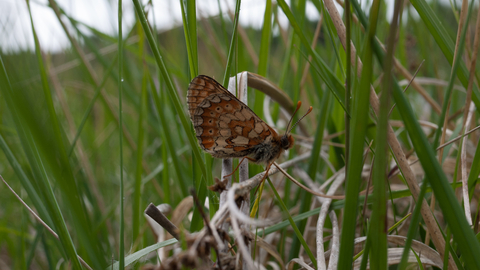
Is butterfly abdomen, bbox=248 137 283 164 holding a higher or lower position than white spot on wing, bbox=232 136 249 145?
lower

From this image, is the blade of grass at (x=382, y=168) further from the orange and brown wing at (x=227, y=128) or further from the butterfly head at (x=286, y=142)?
the butterfly head at (x=286, y=142)

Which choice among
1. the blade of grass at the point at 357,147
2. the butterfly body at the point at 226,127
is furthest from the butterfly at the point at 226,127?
the blade of grass at the point at 357,147

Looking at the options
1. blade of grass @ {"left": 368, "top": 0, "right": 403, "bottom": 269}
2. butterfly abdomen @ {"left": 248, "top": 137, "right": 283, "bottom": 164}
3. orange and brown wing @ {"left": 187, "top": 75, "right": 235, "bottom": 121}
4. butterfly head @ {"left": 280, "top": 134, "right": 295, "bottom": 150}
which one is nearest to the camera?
blade of grass @ {"left": 368, "top": 0, "right": 403, "bottom": 269}

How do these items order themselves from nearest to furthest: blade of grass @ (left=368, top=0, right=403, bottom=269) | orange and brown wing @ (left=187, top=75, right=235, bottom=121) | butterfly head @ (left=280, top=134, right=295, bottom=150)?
blade of grass @ (left=368, top=0, right=403, bottom=269)
orange and brown wing @ (left=187, top=75, right=235, bottom=121)
butterfly head @ (left=280, top=134, right=295, bottom=150)

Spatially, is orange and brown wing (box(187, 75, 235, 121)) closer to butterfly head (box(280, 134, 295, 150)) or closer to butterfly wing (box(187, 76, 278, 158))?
butterfly wing (box(187, 76, 278, 158))

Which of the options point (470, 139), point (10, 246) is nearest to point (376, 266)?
point (470, 139)

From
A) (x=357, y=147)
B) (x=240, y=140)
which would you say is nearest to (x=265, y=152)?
(x=240, y=140)

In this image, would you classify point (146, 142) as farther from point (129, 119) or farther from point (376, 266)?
point (376, 266)

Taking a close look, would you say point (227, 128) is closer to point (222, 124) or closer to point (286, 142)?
point (222, 124)

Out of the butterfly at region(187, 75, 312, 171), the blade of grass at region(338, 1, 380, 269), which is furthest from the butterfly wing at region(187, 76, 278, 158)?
the blade of grass at region(338, 1, 380, 269)
